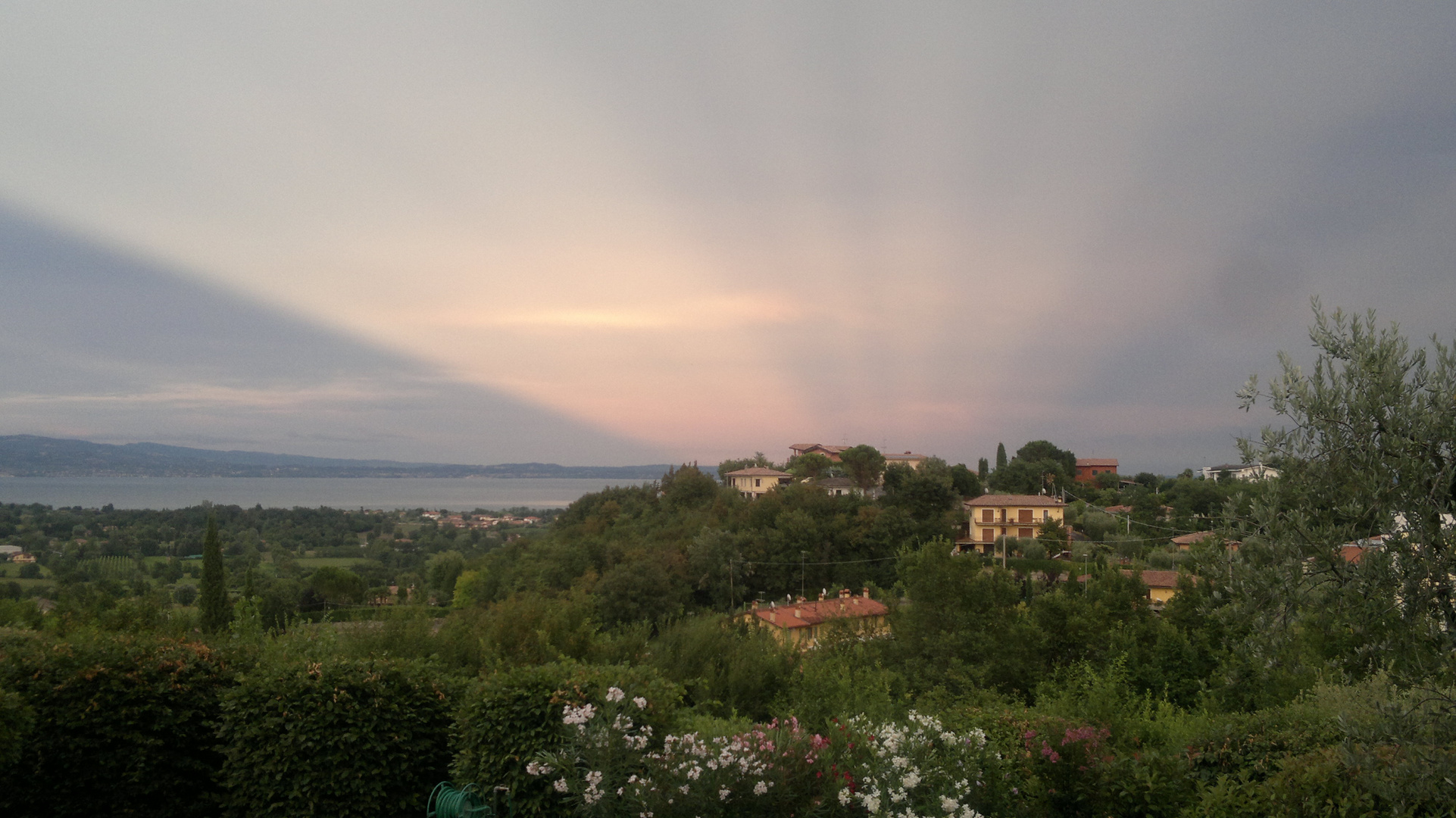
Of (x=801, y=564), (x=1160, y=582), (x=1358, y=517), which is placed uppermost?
(x=1358, y=517)

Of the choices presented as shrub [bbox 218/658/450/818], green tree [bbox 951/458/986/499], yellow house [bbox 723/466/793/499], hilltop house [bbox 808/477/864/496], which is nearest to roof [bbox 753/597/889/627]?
shrub [bbox 218/658/450/818]

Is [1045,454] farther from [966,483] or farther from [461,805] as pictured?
[461,805]

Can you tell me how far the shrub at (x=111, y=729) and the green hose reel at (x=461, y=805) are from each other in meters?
2.23

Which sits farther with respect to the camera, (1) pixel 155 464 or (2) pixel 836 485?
(1) pixel 155 464

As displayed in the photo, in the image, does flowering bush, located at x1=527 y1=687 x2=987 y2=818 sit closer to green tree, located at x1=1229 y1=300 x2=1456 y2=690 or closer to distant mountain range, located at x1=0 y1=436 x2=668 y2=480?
green tree, located at x1=1229 y1=300 x2=1456 y2=690

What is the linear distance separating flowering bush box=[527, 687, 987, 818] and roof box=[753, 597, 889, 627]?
2192 cm

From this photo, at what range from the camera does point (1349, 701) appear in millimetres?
5988

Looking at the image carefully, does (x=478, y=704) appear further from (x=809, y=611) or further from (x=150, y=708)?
(x=809, y=611)

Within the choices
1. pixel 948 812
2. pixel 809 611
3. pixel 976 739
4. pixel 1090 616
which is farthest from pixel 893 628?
pixel 948 812

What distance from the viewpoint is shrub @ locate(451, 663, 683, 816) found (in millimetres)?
5102

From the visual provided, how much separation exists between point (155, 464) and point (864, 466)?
10954 cm

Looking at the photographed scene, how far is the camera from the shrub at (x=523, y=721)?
16.7ft

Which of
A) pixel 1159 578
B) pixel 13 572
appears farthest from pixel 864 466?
pixel 13 572

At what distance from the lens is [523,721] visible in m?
5.30
